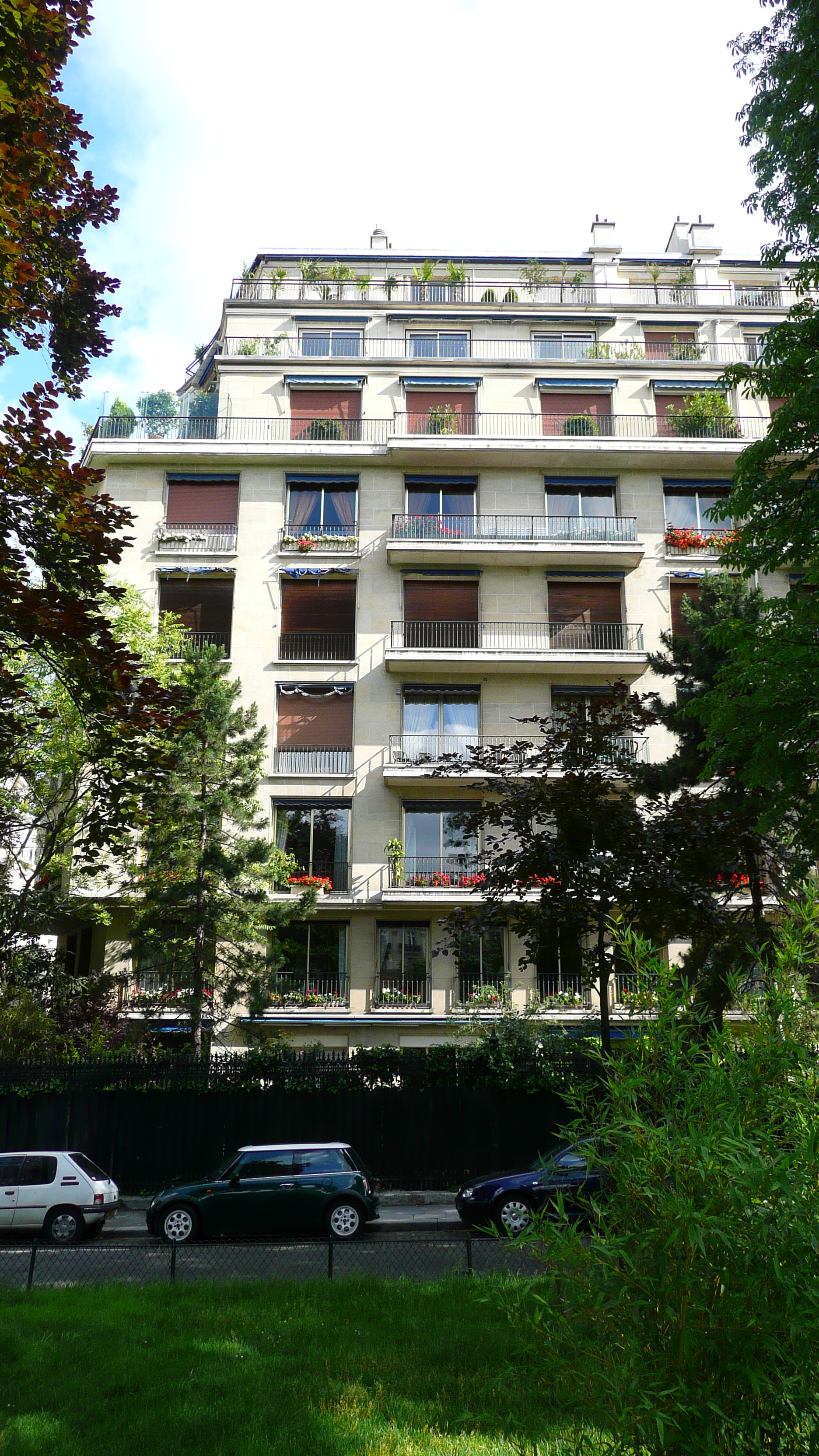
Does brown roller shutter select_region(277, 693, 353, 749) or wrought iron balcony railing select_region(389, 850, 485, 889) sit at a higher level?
brown roller shutter select_region(277, 693, 353, 749)

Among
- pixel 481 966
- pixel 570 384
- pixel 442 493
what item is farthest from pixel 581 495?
pixel 481 966

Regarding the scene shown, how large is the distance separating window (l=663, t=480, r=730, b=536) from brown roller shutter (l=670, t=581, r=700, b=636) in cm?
196

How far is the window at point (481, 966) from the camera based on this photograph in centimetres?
2767

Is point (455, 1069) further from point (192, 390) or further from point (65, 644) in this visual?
point (192, 390)

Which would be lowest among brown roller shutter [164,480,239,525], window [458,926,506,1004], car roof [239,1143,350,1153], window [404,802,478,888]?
car roof [239,1143,350,1153]

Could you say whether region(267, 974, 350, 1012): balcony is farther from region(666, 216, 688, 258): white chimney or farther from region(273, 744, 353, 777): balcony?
region(666, 216, 688, 258): white chimney

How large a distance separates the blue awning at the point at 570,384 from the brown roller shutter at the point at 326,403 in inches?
238

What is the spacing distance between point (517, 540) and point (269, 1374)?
25766 mm

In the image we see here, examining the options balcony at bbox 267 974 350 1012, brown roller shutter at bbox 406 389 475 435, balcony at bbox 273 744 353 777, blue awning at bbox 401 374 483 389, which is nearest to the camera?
balcony at bbox 267 974 350 1012

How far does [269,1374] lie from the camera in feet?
24.1

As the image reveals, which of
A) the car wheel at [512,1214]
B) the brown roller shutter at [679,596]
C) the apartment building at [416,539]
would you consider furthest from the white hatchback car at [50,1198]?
the brown roller shutter at [679,596]

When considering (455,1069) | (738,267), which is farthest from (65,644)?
(738,267)

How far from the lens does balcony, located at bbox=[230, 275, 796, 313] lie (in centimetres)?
3412

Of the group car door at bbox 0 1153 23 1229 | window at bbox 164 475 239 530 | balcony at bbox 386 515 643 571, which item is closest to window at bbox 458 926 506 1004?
balcony at bbox 386 515 643 571
